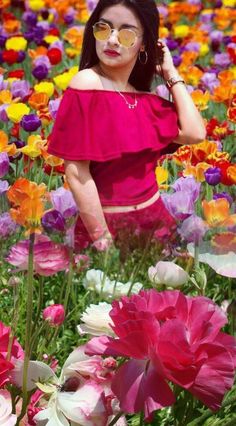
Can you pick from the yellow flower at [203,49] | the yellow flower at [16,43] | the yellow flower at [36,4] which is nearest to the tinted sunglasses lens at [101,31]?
the yellow flower at [16,43]

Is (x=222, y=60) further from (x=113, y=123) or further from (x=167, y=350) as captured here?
(x=167, y=350)

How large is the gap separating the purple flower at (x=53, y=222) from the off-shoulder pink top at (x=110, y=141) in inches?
14.7

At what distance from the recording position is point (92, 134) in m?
1.53

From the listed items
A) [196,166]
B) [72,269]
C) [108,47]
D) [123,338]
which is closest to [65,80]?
[196,166]

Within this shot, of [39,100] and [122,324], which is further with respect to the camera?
[39,100]

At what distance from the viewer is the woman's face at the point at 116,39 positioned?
1552 mm

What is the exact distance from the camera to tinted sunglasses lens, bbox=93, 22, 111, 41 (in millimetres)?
1541

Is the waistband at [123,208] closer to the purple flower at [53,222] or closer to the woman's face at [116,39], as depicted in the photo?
the woman's face at [116,39]

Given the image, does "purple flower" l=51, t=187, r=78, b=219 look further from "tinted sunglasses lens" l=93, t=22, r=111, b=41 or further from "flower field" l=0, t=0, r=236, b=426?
"tinted sunglasses lens" l=93, t=22, r=111, b=41

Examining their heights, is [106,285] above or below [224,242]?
below

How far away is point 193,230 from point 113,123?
509 millimetres

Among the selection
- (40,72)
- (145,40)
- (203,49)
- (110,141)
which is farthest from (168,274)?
(203,49)

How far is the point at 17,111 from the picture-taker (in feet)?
6.98

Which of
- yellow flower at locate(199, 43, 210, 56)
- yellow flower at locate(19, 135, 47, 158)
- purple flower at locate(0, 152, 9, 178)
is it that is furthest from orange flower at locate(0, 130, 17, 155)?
yellow flower at locate(199, 43, 210, 56)
